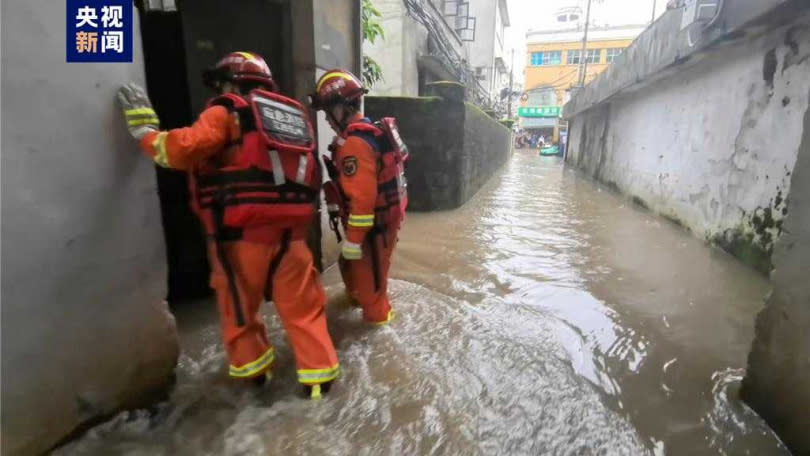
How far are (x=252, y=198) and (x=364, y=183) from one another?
0.69m

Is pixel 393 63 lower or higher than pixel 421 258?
higher

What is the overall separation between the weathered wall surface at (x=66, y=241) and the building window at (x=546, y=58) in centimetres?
4171

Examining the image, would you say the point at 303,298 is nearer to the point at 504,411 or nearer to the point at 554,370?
the point at 504,411

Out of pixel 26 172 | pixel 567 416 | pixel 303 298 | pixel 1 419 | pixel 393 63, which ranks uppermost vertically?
pixel 393 63

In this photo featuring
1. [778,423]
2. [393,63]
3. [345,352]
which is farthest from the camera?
[393,63]

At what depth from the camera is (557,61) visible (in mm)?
37750

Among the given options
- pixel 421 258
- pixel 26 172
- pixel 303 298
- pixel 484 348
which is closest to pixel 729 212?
pixel 421 258


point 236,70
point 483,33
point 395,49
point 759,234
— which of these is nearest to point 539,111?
point 483,33

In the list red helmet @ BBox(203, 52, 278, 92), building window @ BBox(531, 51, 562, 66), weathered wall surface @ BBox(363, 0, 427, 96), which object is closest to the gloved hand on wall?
red helmet @ BBox(203, 52, 278, 92)

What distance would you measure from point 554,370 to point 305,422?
4.85 ft

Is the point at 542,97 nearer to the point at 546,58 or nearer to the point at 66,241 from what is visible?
the point at 546,58

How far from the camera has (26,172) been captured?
1.42 metres

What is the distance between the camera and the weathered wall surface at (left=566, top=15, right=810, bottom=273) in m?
4.11

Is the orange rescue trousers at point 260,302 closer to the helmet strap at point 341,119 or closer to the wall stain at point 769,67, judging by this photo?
the helmet strap at point 341,119
